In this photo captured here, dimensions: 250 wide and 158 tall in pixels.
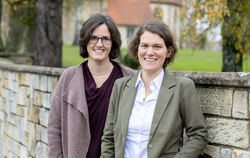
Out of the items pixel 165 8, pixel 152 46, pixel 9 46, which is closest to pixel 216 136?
pixel 152 46

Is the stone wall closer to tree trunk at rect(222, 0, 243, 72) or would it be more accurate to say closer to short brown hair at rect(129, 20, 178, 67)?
short brown hair at rect(129, 20, 178, 67)

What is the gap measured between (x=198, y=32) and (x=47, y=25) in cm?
349

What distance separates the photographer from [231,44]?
10.0m

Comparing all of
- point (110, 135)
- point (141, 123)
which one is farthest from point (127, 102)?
point (110, 135)

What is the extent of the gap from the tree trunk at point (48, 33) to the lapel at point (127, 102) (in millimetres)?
6542

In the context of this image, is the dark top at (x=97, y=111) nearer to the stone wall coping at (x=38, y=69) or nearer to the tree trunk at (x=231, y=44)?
the stone wall coping at (x=38, y=69)

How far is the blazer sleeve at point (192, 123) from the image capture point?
8.41 ft

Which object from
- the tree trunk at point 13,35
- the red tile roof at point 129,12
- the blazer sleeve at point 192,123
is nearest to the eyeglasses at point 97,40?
the blazer sleeve at point 192,123

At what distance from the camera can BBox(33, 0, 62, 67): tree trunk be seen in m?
8.98

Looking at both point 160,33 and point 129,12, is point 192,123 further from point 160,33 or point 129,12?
point 129,12

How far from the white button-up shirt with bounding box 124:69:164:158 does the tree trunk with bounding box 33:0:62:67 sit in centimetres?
668

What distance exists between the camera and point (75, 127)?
3.34m

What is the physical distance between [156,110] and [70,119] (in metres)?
1.00

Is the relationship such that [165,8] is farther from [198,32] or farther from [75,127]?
[75,127]
